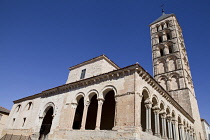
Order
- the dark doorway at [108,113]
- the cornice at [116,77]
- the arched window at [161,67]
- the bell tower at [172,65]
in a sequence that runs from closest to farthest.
Answer: the cornice at [116,77], the dark doorway at [108,113], the bell tower at [172,65], the arched window at [161,67]

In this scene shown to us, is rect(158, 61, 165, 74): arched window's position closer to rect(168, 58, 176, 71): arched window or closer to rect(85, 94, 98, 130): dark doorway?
rect(168, 58, 176, 71): arched window

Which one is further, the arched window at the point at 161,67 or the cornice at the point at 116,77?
the arched window at the point at 161,67

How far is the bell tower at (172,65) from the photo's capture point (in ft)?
66.4

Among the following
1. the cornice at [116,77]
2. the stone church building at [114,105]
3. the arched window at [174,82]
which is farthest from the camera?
the arched window at [174,82]

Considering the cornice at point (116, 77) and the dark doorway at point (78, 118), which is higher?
the cornice at point (116, 77)

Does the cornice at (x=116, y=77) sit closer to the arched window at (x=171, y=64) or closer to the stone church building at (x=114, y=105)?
the stone church building at (x=114, y=105)

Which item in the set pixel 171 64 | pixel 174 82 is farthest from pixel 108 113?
pixel 171 64

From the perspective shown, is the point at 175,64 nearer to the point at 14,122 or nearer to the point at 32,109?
the point at 32,109

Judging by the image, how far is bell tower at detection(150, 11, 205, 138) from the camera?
2025 centimetres

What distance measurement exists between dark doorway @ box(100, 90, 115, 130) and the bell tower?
1020cm

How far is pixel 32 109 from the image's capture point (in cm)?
1748

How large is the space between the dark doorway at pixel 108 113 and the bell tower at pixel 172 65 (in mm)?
10198

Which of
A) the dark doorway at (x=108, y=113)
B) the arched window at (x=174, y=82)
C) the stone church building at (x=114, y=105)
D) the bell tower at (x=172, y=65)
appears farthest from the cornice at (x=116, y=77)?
the arched window at (x=174, y=82)

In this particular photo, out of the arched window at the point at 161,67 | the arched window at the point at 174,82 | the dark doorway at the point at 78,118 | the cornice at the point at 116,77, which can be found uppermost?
the arched window at the point at 161,67
